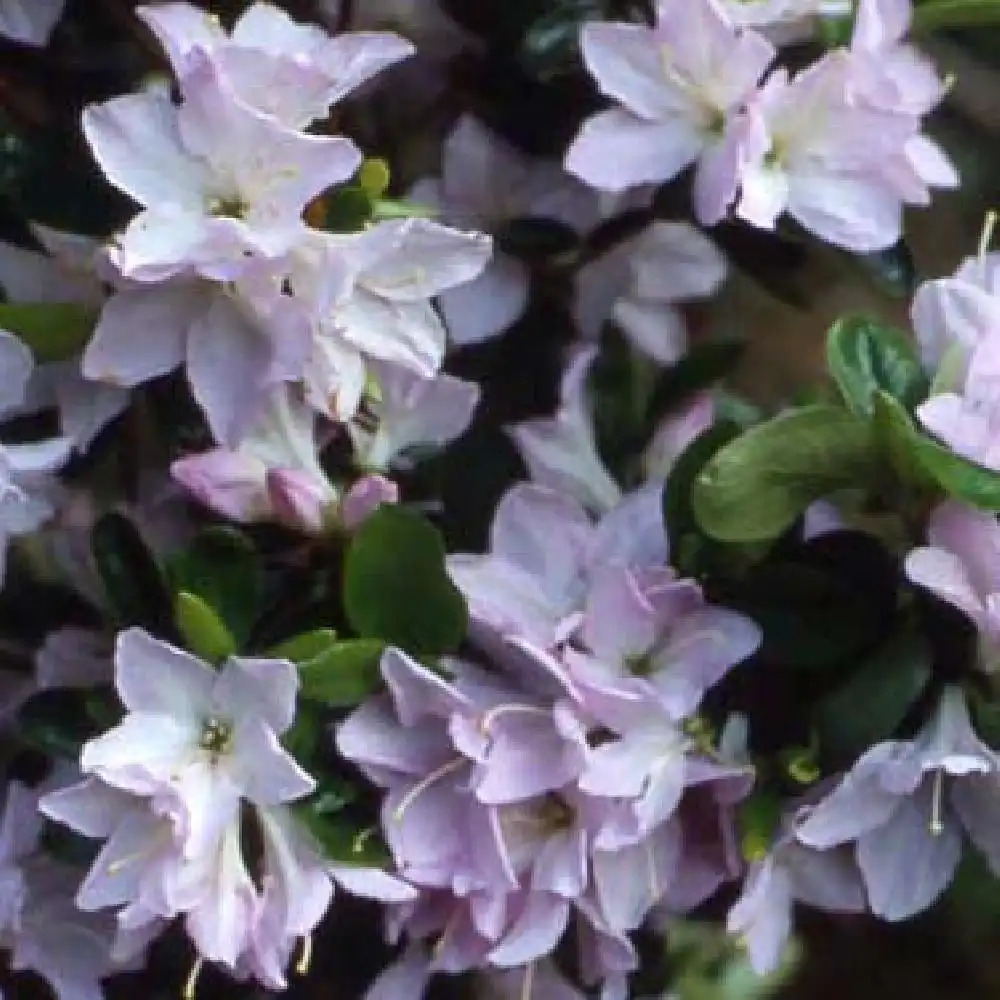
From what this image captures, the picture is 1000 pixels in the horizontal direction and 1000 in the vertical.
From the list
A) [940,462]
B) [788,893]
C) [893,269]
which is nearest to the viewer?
[940,462]

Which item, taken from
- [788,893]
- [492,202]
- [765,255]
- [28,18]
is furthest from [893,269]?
[28,18]

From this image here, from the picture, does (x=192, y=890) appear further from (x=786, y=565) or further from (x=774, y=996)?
(x=774, y=996)

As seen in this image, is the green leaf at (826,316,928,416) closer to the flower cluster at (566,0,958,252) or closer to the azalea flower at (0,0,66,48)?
the flower cluster at (566,0,958,252)

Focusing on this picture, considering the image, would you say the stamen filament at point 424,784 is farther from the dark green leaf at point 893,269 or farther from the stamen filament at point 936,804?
the dark green leaf at point 893,269

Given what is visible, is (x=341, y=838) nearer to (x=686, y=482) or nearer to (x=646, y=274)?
(x=686, y=482)

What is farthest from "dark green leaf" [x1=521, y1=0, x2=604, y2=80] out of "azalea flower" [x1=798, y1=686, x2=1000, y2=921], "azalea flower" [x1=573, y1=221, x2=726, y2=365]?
"azalea flower" [x1=798, y1=686, x2=1000, y2=921]
